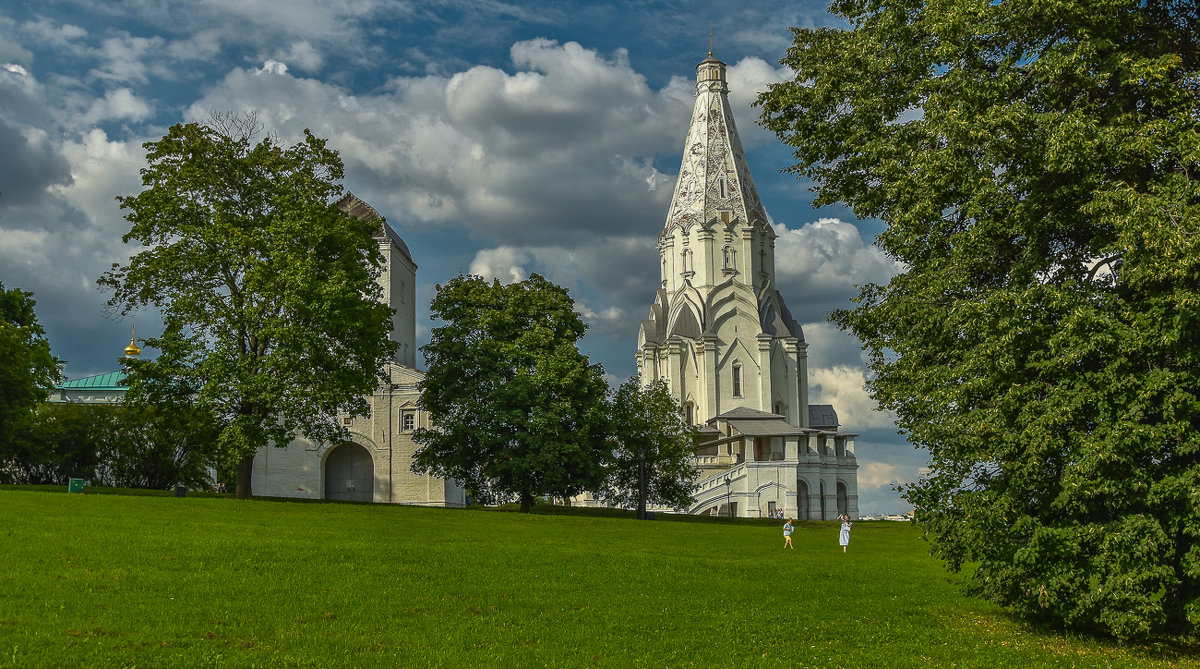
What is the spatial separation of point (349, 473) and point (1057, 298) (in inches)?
2032

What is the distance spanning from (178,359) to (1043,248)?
93.5 feet

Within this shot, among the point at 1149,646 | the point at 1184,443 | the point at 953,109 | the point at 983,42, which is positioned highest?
the point at 983,42

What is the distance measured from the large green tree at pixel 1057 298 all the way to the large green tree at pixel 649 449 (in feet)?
105

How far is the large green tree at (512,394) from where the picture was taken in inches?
1698

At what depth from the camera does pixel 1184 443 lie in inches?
572

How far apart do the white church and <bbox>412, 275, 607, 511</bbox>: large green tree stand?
665 inches

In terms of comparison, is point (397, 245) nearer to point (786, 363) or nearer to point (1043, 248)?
point (786, 363)

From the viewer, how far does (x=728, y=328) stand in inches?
3278

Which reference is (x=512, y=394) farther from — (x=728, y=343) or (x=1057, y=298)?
(x=728, y=343)

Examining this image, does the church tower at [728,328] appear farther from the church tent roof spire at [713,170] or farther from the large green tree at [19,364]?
the large green tree at [19,364]

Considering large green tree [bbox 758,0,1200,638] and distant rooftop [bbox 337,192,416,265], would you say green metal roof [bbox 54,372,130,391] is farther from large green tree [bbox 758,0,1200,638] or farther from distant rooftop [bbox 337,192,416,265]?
large green tree [bbox 758,0,1200,638]

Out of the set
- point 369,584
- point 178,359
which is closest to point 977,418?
point 369,584

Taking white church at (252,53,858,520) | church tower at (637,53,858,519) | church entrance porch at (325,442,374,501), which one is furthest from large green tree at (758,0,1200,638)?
church tower at (637,53,858,519)

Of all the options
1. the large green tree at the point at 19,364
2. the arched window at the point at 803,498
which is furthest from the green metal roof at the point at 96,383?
the arched window at the point at 803,498
